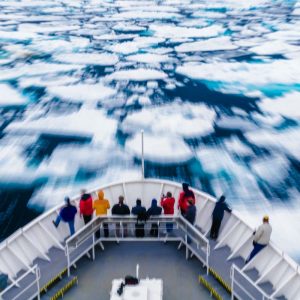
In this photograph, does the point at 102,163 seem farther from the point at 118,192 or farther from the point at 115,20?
the point at 115,20

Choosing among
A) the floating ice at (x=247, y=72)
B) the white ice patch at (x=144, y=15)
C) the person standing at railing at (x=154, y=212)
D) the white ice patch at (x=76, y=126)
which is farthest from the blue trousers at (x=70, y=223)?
the white ice patch at (x=144, y=15)

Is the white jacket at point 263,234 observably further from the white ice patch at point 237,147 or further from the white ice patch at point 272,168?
the white ice patch at point 237,147

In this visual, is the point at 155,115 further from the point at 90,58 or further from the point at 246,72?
the point at 90,58

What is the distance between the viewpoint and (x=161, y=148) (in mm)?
12281

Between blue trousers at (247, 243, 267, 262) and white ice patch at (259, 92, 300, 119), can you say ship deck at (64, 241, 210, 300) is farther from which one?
white ice patch at (259, 92, 300, 119)

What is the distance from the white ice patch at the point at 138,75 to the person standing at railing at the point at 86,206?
46.8 ft

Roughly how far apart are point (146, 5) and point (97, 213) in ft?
153

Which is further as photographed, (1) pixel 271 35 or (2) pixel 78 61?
(1) pixel 271 35

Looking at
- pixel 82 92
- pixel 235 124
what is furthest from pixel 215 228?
pixel 82 92

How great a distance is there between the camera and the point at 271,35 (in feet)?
96.5

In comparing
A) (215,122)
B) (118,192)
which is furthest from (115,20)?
(118,192)

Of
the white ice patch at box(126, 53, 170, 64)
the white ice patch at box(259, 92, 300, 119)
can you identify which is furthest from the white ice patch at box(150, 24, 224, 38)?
the white ice patch at box(259, 92, 300, 119)

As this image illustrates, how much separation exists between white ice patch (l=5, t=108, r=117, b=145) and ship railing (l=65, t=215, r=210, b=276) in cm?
693

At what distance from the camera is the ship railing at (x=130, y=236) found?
5.38 meters
